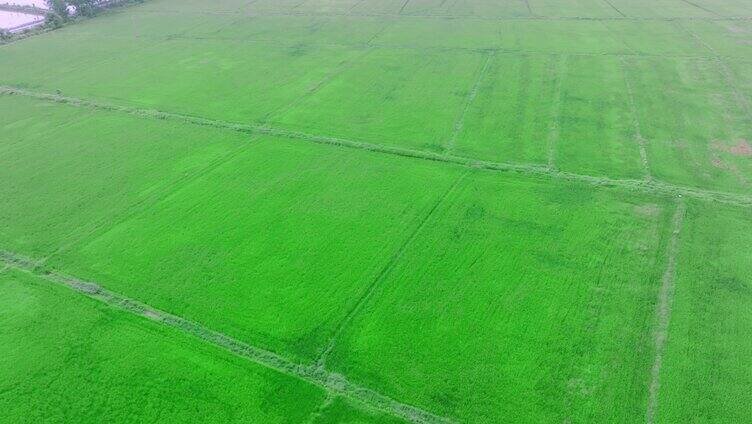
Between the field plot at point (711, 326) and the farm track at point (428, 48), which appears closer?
the field plot at point (711, 326)

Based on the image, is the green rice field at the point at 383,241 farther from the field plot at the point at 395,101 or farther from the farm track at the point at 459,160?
the field plot at the point at 395,101

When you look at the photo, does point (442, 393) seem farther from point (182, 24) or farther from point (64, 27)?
point (64, 27)

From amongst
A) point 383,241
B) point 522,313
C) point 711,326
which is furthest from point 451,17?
point 711,326

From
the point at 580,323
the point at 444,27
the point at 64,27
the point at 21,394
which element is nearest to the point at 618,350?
the point at 580,323

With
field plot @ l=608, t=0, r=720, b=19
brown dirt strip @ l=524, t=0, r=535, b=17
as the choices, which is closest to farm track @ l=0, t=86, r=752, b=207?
brown dirt strip @ l=524, t=0, r=535, b=17

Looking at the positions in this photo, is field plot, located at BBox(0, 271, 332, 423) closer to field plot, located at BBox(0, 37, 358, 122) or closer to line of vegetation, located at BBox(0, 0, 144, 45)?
field plot, located at BBox(0, 37, 358, 122)

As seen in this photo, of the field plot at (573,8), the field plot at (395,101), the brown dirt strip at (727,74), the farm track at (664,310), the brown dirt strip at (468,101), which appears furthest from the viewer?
the field plot at (573,8)

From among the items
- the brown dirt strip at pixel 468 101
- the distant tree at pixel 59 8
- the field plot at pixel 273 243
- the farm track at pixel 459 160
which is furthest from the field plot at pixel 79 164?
the distant tree at pixel 59 8
